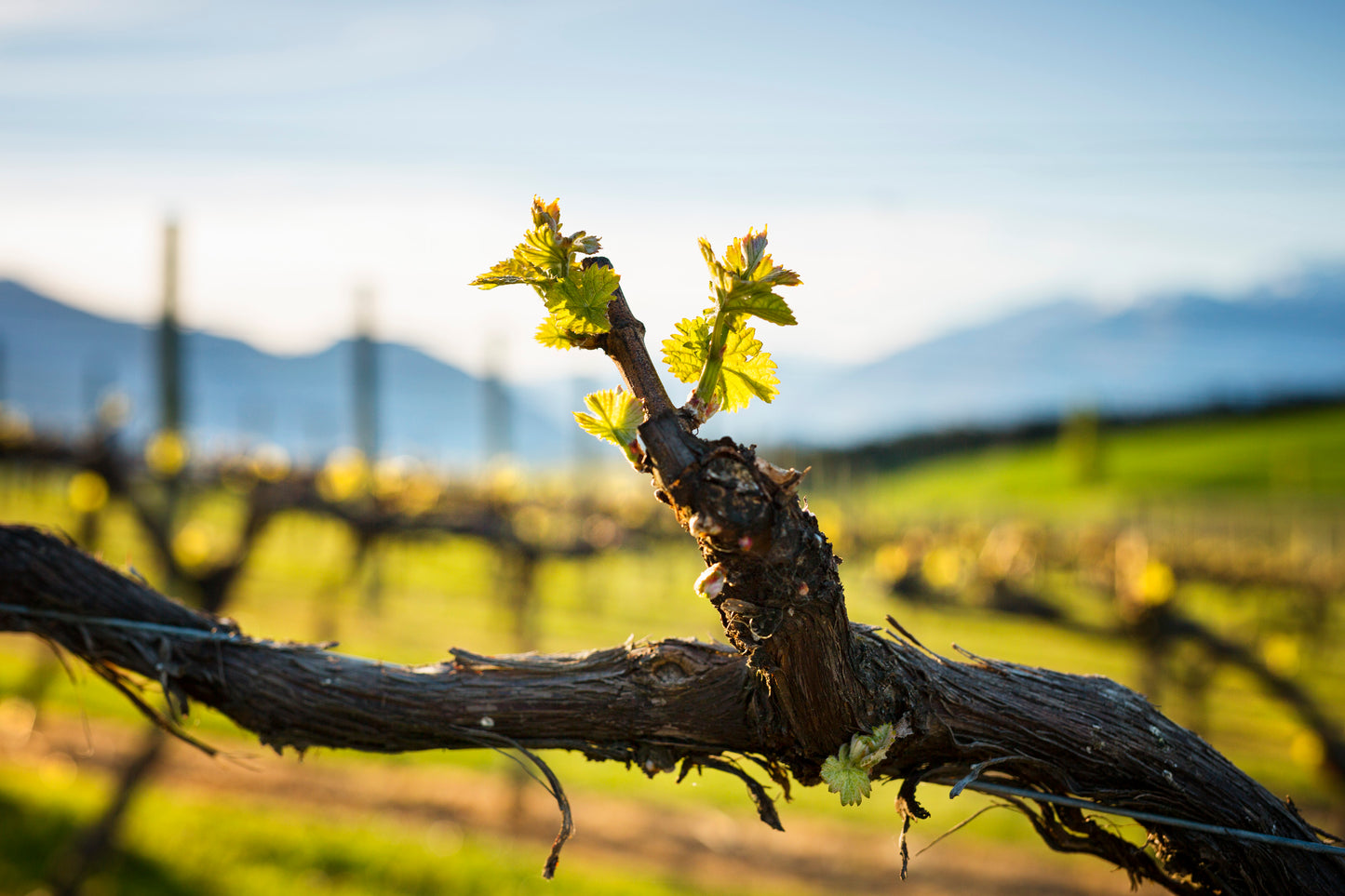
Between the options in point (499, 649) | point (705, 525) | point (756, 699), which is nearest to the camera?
point (705, 525)

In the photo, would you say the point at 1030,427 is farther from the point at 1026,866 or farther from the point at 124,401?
the point at 124,401

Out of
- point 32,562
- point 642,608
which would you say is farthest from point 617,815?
point 642,608

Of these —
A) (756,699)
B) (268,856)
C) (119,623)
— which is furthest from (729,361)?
(268,856)

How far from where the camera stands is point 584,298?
0.96m

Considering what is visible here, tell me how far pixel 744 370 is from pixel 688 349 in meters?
0.08

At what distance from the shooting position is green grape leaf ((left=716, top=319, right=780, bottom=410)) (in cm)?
100

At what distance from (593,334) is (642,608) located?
62.6 feet

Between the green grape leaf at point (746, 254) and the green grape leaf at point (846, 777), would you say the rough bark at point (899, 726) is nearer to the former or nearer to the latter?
the green grape leaf at point (846, 777)

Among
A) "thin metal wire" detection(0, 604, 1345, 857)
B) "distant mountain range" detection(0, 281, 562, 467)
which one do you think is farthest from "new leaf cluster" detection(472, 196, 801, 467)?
"distant mountain range" detection(0, 281, 562, 467)

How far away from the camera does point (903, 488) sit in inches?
1639

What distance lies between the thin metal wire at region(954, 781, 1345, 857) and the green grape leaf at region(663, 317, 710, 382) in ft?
2.65

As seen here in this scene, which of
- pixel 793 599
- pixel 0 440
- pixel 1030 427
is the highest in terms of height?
pixel 1030 427

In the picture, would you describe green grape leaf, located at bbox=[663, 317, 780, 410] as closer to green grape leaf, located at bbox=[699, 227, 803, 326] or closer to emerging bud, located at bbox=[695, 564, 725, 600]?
green grape leaf, located at bbox=[699, 227, 803, 326]

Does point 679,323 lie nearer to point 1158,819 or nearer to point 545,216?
point 545,216
